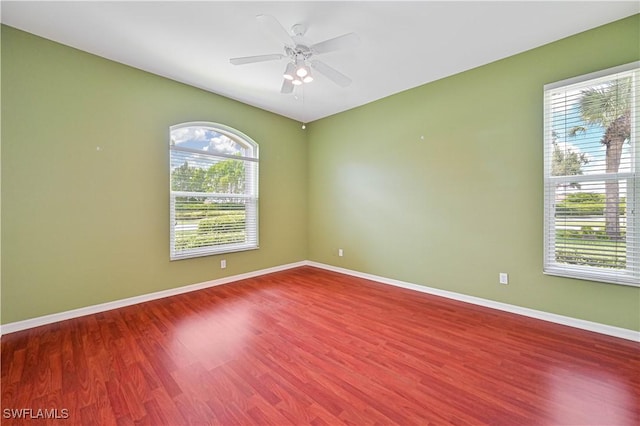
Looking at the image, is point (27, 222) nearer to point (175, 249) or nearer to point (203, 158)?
point (175, 249)

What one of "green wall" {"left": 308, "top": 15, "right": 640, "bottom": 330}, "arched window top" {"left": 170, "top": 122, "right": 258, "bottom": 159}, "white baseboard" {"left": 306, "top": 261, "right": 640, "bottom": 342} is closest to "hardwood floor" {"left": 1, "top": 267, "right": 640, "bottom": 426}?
"white baseboard" {"left": 306, "top": 261, "right": 640, "bottom": 342}

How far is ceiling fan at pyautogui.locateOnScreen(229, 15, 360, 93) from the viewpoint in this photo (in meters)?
2.09

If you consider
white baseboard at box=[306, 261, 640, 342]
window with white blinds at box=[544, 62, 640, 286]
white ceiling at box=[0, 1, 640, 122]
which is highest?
white ceiling at box=[0, 1, 640, 122]

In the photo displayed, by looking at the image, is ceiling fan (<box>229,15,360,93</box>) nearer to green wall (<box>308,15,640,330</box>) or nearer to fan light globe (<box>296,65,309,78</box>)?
fan light globe (<box>296,65,309,78</box>)

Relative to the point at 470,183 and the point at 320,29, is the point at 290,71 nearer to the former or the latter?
the point at 320,29

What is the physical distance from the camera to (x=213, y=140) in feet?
12.9

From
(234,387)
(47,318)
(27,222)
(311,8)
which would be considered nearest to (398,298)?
(234,387)

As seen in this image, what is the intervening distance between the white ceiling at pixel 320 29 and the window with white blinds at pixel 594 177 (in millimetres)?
651

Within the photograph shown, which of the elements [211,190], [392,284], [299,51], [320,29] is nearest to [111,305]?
[211,190]

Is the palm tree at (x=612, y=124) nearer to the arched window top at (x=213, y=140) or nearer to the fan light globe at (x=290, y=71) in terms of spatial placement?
the fan light globe at (x=290, y=71)

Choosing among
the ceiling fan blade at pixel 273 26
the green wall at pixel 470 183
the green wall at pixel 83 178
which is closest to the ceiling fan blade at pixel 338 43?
the ceiling fan blade at pixel 273 26

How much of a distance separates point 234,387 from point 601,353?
9.54 ft

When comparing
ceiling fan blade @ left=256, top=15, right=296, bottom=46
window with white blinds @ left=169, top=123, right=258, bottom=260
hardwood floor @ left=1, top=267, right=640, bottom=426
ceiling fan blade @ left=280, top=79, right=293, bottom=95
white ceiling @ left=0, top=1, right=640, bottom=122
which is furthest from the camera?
window with white blinds @ left=169, top=123, right=258, bottom=260

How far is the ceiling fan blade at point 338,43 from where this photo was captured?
6.86 feet
